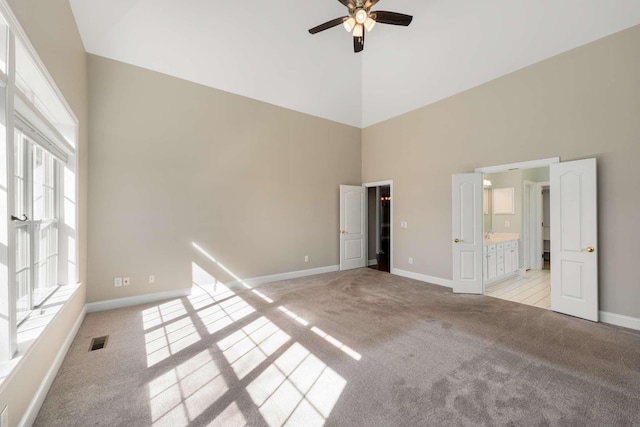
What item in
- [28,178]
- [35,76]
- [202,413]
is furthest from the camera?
[28,178]

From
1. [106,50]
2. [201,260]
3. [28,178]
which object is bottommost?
[201,260]

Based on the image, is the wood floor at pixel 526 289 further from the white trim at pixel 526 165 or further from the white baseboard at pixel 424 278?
the white trim at pixel 526 165

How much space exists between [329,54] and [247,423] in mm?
5042

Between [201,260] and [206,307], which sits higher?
[201,260]

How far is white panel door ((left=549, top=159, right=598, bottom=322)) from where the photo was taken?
3221 millimetres

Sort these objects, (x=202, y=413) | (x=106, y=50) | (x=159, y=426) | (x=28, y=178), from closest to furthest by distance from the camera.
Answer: (x=159, y=426) → (x=202, y=413) → (x=28, y=178) → (x=106, y=50)

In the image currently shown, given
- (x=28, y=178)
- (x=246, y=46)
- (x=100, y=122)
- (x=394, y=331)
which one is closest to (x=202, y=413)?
(x=394, y=331)

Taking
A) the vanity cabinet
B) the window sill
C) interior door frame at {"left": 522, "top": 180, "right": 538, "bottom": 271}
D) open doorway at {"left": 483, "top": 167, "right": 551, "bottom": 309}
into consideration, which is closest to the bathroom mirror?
open doorway at {"left": 483, "top": 167, "right": 551, "bottom": 309}

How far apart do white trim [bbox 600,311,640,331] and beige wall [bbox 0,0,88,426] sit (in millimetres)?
5431

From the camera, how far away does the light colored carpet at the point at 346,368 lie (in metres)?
1.75

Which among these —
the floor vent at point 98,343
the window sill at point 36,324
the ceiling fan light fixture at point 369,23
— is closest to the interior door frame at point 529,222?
the ceiling fan light fixture at point 369,23

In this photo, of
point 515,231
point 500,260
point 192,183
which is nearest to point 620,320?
point 500,260

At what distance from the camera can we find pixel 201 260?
430 cm

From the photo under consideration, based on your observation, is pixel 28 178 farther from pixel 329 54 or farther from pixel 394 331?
pixel 329 54
